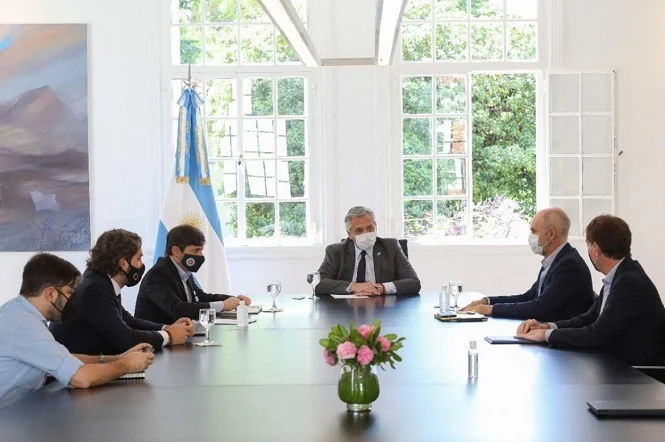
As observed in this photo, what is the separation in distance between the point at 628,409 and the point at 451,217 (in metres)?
5.82

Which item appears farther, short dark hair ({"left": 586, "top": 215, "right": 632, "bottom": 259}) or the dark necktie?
the dark necktie

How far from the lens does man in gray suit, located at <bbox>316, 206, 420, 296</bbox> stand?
21.4 feet

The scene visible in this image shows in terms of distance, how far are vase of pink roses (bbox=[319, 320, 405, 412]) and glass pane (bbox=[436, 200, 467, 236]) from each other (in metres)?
5.70

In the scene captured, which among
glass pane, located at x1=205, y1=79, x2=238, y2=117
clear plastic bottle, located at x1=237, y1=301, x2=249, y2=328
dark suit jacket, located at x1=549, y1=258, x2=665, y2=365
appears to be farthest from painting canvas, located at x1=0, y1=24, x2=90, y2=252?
dark suit jacket, located at x1=549, y1=258, x2=665, y2=365

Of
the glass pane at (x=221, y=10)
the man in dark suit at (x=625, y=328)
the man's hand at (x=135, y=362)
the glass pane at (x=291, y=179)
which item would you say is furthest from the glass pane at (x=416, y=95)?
the man's hand at (x=135, y=362)

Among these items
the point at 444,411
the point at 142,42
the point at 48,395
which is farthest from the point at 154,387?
the point at 142,42

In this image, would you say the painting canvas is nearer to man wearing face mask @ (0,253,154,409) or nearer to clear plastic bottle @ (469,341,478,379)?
man wearing face mask @ (0,253,154,409)

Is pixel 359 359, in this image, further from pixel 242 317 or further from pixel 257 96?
pixel 257 96

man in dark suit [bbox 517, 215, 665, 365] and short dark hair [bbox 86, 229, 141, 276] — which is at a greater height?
short dark hair [bbox 86, 229, 141, 276]

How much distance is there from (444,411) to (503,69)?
601 centimetres

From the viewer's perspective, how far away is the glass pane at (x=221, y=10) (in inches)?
328

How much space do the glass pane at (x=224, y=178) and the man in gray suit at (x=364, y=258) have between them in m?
1.98

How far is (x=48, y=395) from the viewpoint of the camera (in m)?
3.01

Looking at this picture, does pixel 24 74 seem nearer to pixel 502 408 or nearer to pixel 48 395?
pixel 48 395
